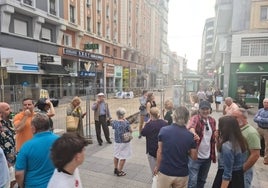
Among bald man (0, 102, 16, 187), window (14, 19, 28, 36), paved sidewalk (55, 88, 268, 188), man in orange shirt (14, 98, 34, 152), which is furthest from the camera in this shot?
window (14, 19, 28, 36)

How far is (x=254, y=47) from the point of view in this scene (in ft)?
69.0

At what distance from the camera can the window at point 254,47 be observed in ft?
67.7

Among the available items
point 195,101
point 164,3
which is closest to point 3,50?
point 195,101

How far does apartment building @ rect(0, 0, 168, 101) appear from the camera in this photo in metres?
16.9

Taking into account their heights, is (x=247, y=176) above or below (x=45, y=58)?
below

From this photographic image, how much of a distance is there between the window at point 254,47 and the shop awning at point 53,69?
17553mm

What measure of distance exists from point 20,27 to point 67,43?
22.9 ft

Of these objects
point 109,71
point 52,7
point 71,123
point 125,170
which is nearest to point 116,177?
point 125,170

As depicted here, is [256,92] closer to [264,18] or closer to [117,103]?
[264,18]

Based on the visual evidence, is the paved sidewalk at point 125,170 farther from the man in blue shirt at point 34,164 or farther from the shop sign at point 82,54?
the shop sign at point 82,54

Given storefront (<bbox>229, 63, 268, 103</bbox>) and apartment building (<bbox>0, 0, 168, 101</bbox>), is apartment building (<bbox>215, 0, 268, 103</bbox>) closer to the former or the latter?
storefront (<bbox>229, 63, 268, 103</bbox>)

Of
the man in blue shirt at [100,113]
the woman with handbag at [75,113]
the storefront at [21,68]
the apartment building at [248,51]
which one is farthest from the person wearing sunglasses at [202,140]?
the apartment building at [248,51]

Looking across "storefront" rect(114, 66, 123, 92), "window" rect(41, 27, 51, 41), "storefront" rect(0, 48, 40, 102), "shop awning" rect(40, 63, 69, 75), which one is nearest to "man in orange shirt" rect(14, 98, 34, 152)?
"storefront" rect(0, 48, 40, 102)

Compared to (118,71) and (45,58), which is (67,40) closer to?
(45,58)
